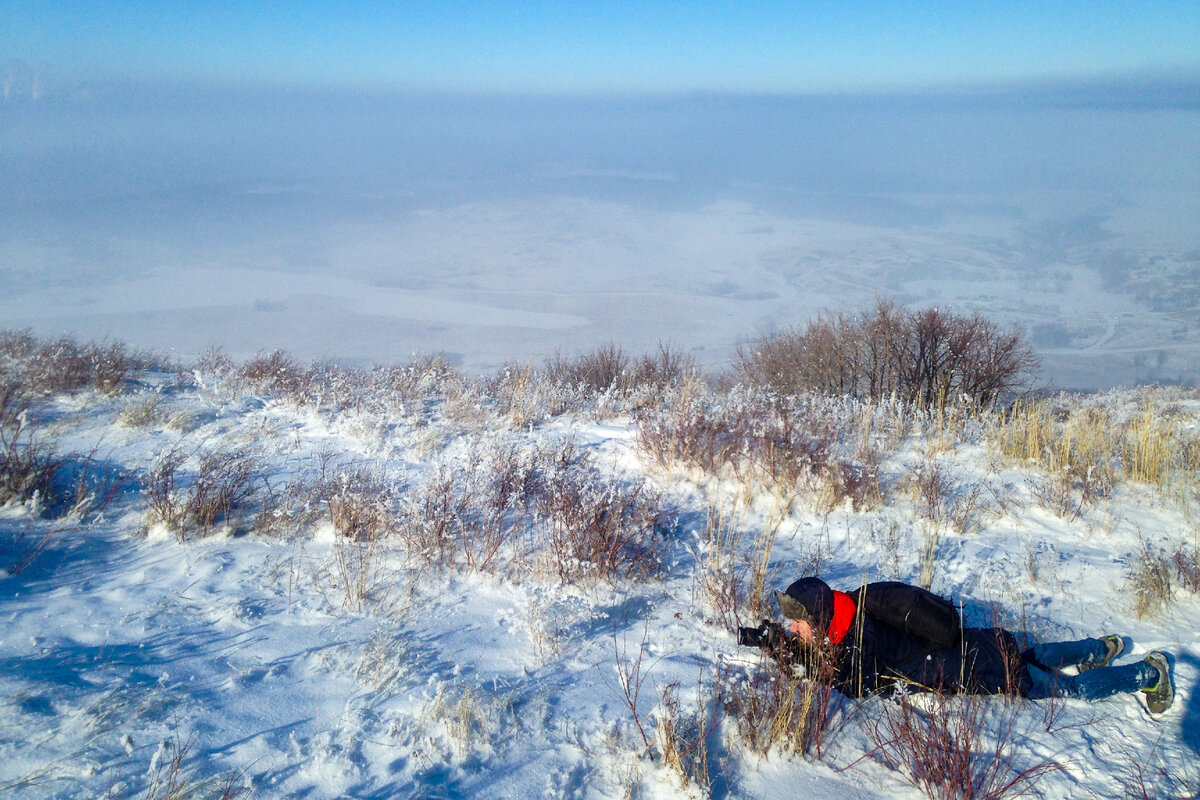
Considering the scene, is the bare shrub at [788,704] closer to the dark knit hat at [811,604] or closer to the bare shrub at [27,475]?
the dark knit hat at [811,604]

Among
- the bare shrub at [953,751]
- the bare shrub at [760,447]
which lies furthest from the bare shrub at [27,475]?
the bare shrub at [953,751]

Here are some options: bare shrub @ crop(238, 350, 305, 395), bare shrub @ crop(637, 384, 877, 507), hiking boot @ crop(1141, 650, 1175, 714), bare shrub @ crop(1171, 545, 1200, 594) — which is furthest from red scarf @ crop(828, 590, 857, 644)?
bare shrub @ crop(238, 350, 305, 395)

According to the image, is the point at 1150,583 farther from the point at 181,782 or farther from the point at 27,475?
the point at 27,475

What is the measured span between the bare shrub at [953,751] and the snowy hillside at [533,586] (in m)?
0.02

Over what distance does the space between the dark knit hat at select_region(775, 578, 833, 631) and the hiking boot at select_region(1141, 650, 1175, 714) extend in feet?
4.87

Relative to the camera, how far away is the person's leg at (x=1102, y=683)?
2857 millimetres

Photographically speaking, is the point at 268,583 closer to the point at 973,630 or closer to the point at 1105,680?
the point at 973,630

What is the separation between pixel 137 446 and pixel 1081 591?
23.8 ft

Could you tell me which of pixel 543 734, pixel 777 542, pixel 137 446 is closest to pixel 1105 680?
pixel 777 542

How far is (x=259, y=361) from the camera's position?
31.1 feet

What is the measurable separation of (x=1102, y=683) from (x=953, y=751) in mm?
1147

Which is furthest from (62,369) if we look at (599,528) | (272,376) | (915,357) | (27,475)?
(915,357)

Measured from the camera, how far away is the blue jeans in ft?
9.39

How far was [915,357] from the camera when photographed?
11.8 meters
